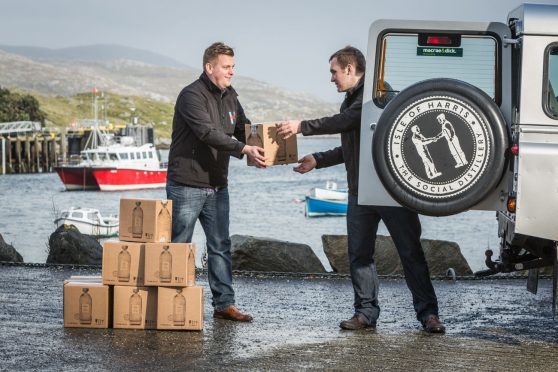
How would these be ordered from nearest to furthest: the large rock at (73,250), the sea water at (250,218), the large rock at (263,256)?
the large rock at (263,256) < the large rock at (73,250) < the sea water at (250,218)

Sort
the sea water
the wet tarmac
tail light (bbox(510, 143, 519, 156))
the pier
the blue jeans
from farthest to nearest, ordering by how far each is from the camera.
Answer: the pier < the sea water < the blue jeans < tail light (bbox(510, 143, 519, 156)) < the wet tarmac

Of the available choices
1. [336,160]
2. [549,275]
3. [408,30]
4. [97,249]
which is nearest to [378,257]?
[549,275]

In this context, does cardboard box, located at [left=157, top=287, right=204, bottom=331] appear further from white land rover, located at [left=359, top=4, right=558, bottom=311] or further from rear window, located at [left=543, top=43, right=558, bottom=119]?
rear window, located at [left=543, top=43, right=558, bottom=119]

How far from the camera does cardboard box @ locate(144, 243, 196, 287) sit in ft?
29.9

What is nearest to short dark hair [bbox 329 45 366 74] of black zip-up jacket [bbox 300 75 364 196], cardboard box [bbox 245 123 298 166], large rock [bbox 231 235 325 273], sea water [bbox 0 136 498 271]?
black zip-up jacket [bbox 300 75 364 196]

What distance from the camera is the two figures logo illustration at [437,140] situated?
8.15 meters

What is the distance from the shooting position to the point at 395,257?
15.1 meters

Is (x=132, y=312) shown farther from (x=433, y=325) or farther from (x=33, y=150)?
(x=33, y=150)

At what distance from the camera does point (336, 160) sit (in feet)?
32.4

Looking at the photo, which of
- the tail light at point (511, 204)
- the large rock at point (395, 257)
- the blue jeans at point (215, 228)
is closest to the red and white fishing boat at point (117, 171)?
the large rock at point (395, 257)

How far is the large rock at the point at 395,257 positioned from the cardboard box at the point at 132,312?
614cm

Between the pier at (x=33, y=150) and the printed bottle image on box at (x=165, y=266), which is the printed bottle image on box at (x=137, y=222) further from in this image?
the pier at (x=33, y=150)

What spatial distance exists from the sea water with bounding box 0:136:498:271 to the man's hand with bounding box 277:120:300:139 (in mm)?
20785

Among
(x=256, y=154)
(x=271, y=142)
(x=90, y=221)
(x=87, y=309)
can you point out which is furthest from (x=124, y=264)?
(x=90, y=221)
